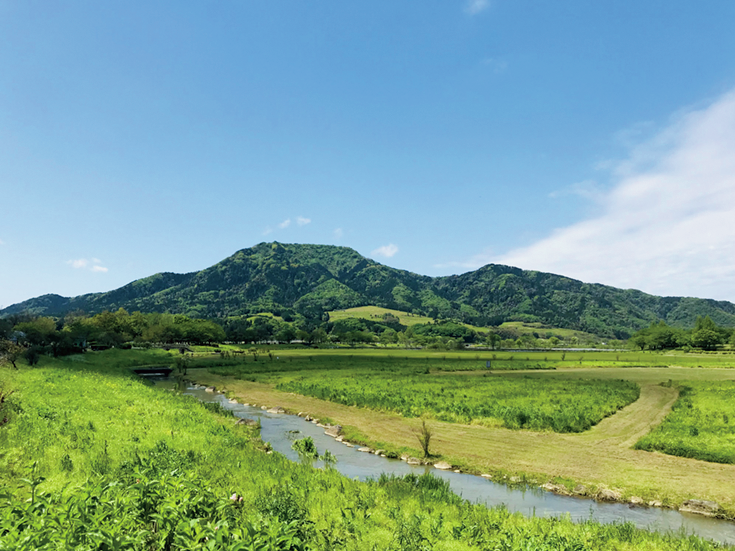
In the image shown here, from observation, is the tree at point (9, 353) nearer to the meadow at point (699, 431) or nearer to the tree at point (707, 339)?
the meadow at point (699, 431)

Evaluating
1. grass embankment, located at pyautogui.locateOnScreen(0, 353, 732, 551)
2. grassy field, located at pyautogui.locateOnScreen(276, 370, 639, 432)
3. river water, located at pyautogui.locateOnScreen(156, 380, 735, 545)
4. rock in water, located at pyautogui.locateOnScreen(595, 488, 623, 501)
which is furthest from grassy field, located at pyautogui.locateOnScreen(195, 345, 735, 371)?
rock in water, located at pyautogui.locateOnScreen(595, 488, 623, 501)

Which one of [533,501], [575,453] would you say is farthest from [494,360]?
[533,501]

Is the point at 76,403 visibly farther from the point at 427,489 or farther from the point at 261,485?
the point at 427,489

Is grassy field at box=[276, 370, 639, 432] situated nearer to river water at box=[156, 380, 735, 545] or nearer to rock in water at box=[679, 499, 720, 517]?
river water at box=[156, 380, 735, 545]

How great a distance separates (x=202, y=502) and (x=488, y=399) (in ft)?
141

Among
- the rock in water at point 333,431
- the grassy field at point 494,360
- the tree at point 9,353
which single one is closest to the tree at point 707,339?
the grassy field at point 494,360

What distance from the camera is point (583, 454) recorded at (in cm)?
2764

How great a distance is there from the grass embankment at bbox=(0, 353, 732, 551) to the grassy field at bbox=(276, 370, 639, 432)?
19838 millimetres

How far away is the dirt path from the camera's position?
21766 millimetres

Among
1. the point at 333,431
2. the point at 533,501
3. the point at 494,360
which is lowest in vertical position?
the point at 494,360

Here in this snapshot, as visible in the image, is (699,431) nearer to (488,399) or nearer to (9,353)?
Result: (488,399)

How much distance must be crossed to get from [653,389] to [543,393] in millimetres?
22423

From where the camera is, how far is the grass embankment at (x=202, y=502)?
803cm

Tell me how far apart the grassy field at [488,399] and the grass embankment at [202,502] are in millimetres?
19838
